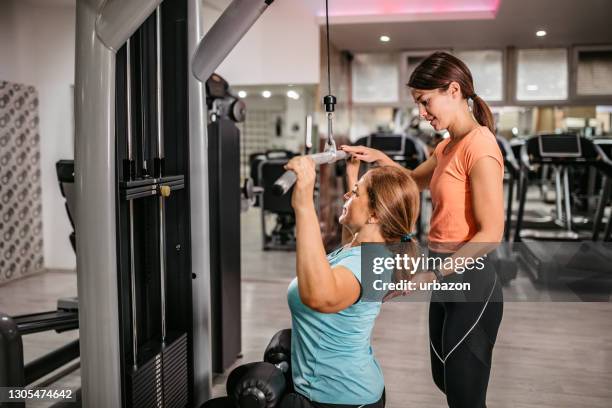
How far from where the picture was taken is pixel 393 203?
143 cm

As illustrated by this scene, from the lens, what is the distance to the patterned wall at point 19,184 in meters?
4.87

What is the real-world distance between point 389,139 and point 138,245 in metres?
4.23

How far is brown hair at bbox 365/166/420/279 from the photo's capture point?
1.43m

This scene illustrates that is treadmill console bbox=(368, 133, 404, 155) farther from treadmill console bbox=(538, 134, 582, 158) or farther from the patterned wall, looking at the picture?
the patterned wall

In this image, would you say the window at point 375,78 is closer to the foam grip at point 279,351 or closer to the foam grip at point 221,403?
the foam grip at point 279,351

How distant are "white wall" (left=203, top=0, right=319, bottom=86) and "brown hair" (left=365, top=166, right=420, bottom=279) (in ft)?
14.5

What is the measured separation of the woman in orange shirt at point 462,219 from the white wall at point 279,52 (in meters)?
4.15

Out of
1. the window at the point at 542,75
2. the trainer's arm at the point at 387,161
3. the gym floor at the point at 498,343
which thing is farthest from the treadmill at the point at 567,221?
the trainer's arm at the point at 387,161

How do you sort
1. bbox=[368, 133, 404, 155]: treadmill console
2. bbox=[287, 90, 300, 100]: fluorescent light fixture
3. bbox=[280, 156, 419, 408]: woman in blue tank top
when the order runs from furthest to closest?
bbox=[287, 90, 300, 100]: fluorescent light fixture
bbox=[368, 133, 404, 155]: treadmill console
bbox=[280, 156, 419, 408]: woman in blue tank top

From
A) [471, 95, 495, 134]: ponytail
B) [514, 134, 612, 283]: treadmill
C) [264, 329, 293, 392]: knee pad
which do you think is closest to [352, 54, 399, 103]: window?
[514, 134, 612, 283]: treadmill

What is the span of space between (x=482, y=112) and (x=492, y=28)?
4.55 meters

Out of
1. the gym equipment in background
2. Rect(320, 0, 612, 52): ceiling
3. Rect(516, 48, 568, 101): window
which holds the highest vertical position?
Rect(320, 0, 612, 52): ceiling

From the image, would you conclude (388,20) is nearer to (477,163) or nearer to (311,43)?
(311,43)

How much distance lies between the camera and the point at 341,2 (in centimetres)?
536
